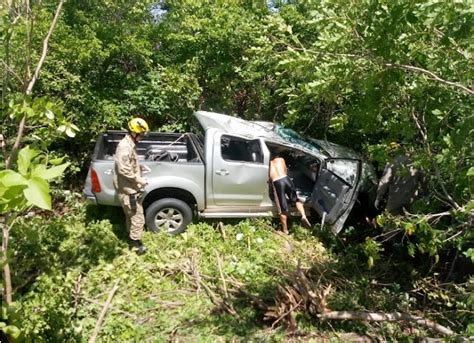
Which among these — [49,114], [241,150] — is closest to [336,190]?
[241,150]

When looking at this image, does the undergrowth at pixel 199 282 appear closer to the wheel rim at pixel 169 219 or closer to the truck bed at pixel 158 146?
the wheel rim at pixel 169 219

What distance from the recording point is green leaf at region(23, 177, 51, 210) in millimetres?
1330

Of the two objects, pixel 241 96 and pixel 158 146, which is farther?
pixel 241 96

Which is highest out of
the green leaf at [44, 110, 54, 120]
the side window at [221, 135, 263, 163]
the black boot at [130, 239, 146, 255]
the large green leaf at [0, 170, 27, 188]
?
the green leaf at [44, 110, 54, 120]

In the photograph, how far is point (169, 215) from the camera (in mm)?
6402

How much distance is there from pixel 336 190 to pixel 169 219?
255 cm

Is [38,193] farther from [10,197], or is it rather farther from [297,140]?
[297,140]

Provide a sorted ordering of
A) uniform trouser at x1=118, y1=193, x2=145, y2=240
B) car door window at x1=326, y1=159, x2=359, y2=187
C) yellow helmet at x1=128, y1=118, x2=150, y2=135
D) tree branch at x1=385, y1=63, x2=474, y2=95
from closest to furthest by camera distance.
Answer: tree branch at x1=385, y1=63, x2=474, y2=95
yellow helmet at x1=128, y1=118, x2=150, y2=135
uniform trouser at x1=118, y1=193, x2=145, y2=240
car door window at x1=326, y1=159, x2=359, y2=187

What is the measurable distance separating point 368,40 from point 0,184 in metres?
2.64

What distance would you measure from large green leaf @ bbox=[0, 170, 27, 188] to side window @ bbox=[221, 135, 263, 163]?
200 inches

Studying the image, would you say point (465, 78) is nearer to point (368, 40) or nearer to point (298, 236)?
point (368, 40)

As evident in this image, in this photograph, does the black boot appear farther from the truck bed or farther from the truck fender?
the truck bed

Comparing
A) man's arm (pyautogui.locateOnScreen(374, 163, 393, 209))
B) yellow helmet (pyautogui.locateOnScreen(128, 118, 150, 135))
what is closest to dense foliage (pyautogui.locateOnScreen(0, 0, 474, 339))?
man's arm (pyautogui.locateOnScreen(374, 163, 393, 209))

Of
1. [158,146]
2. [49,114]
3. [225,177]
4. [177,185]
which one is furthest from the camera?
[158,146]
